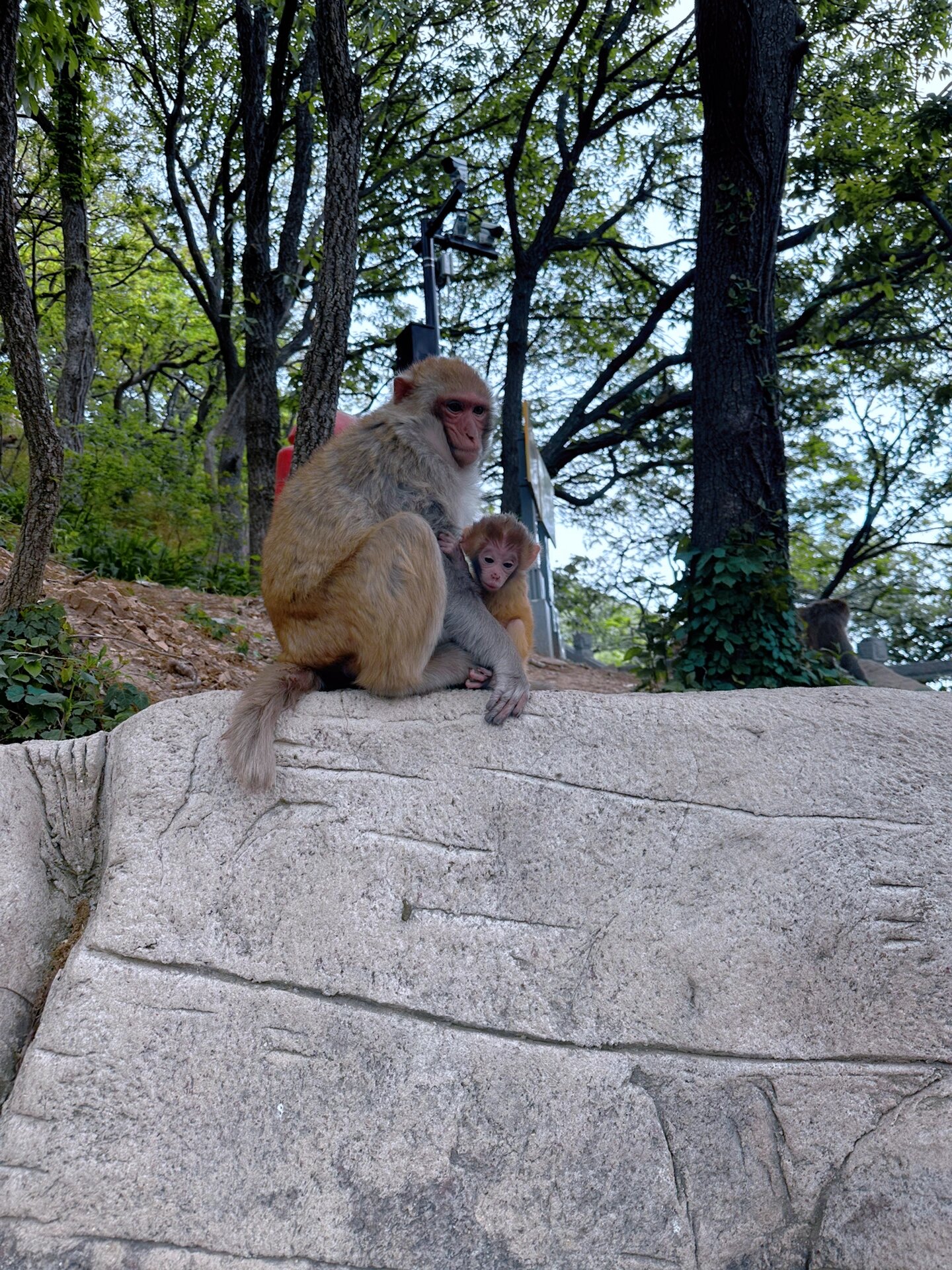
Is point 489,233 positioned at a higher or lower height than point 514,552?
higher

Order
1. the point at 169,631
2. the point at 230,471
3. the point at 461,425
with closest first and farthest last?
the point at 461,425
the point at 169,631
the point at 230,471

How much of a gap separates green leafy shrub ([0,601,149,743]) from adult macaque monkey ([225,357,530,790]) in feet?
4.75

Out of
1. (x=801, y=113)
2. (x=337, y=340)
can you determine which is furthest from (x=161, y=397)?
(x=337, y=340)

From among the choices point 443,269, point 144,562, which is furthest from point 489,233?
point 144,562

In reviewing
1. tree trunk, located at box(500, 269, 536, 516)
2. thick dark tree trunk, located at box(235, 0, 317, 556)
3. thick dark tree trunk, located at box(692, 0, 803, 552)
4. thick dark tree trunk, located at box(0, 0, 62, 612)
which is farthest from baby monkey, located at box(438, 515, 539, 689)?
tree trunk, located at box(500, 269, 536, 516)

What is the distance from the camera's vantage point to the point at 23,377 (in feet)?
17.0

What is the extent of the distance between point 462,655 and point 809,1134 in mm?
1878

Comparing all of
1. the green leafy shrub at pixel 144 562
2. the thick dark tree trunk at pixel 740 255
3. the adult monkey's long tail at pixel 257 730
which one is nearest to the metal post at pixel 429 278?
the thick dark tree trunk at pixel 740 255

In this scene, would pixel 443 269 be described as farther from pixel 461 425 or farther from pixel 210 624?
pixel 461 425

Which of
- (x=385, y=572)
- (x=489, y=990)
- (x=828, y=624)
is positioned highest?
(x=828, y=624)

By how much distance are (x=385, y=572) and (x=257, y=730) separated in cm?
67

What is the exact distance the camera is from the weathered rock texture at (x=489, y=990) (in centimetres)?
296

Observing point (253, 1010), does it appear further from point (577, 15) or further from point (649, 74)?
point (649, 74)

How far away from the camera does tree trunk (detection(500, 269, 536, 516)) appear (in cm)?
1278
